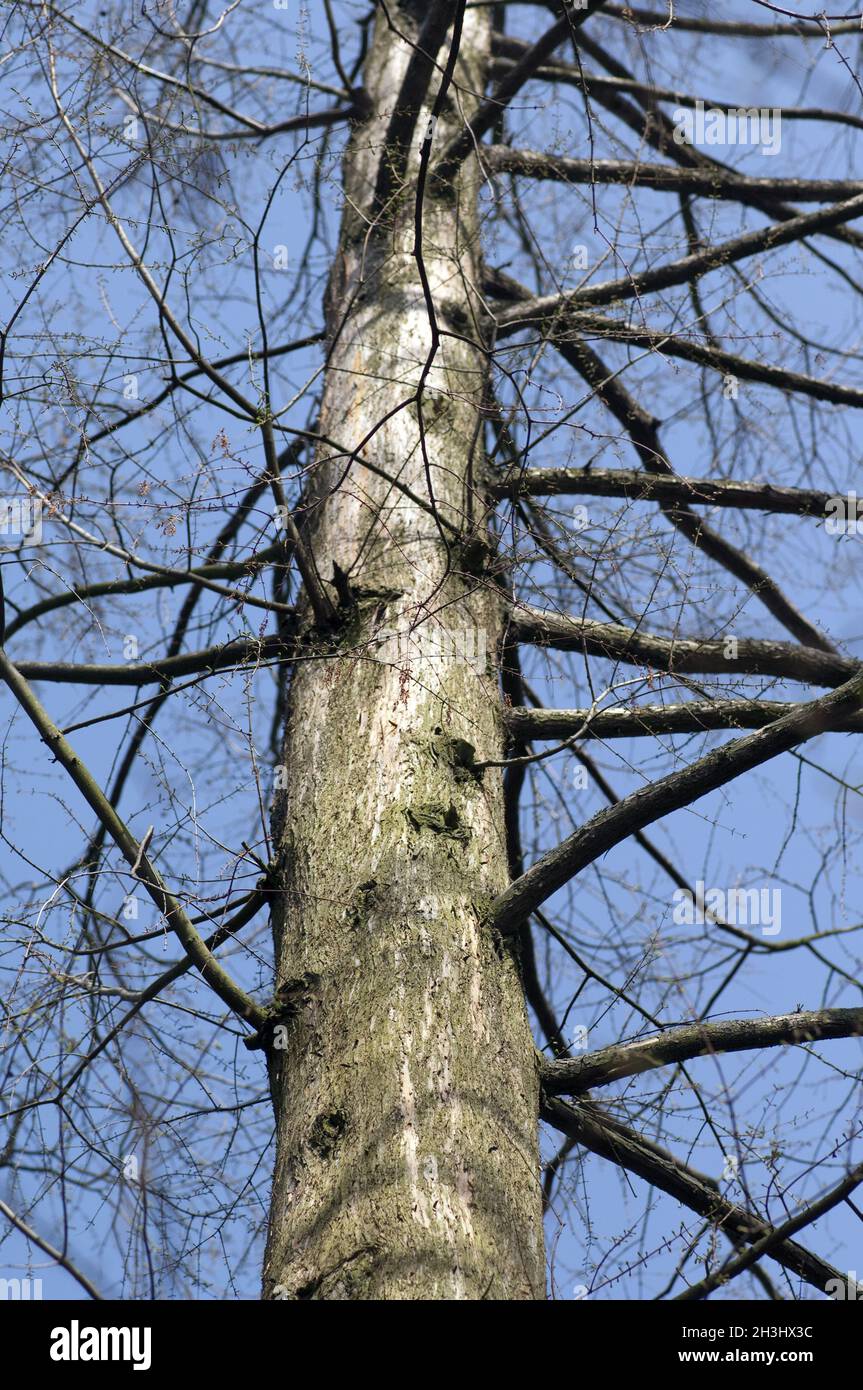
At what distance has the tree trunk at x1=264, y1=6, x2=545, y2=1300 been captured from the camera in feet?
6.31

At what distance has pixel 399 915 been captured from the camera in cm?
228

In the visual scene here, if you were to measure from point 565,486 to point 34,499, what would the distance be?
141 cm

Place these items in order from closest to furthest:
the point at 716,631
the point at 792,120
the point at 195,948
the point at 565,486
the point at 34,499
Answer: the point at 195,948
the point at 34,499
the point at 716,631
the point at 565,486
the point at 792,120

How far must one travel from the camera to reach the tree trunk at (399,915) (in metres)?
1.92

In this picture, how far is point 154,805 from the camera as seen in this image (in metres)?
2.85

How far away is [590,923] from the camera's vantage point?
3592 mm

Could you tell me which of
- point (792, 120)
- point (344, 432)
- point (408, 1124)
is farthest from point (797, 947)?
point (792, 120)

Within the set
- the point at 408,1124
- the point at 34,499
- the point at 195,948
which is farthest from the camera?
the point at 34,499

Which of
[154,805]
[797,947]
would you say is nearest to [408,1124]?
[154,805]
